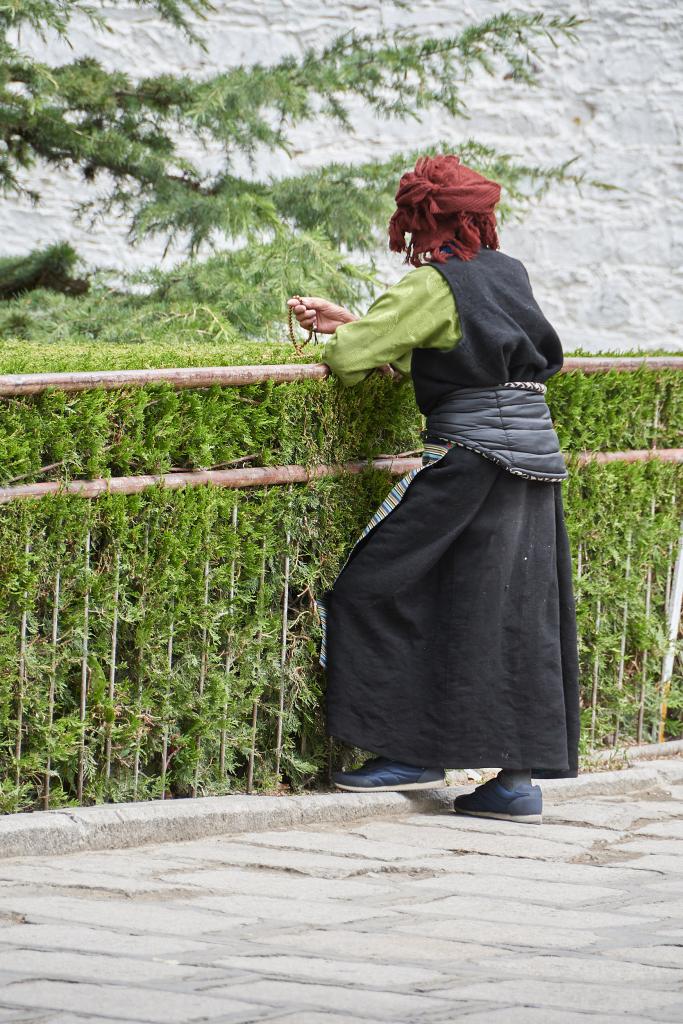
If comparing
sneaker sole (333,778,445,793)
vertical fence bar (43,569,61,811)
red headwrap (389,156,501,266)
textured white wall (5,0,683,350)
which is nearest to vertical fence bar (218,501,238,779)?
sneaker sole (333,778,445,793)

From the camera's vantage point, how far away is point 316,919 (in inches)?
116

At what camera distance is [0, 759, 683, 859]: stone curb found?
3447 millimetres

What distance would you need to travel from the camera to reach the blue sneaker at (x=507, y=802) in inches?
160

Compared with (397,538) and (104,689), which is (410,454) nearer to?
(397,538)

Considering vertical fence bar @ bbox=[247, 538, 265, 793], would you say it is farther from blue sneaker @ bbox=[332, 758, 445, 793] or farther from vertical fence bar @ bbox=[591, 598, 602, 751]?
vertical fence bar @ bbox=[591, 598, 602, 751]

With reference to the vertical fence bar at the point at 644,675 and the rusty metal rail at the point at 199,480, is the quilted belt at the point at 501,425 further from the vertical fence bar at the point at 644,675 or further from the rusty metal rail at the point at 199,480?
the vertical fence bar at the point at 644,675

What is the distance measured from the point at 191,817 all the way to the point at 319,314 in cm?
137

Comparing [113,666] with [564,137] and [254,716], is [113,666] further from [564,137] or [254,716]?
[564,137]

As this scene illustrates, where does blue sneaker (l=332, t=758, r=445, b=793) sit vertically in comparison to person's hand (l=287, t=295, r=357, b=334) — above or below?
below

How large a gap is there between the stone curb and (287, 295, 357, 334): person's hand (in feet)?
4.05

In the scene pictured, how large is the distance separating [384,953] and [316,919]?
11.1 inches

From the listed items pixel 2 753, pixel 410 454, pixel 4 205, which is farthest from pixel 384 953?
pixel 4 205

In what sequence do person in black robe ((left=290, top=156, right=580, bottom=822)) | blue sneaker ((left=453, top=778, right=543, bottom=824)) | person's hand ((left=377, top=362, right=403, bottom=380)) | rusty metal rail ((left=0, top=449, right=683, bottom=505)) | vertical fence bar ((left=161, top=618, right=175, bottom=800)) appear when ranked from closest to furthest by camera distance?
rusty metal rail ((left=0, top=449, right=683, bottom=505))
vertical fence bar ((left=161, top=618, right=175, bottom=800))
person in black robe ((left=290, top=156, right=580, bottom=822))
blue sneaker ((left=453, top=778, right=543, bottom=824))
person's hand ((left=377, top=362, right=403, bottom=380))

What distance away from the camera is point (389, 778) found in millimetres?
4125
